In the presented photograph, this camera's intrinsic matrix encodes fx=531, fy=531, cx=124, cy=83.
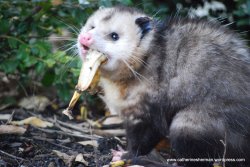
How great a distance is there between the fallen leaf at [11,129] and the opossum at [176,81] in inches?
30.4

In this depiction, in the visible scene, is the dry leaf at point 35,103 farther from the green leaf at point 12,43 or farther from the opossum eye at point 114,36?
the opossum eye at point 114,36

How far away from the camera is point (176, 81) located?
4121 millimetres

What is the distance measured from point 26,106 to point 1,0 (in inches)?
Answer: 47.2

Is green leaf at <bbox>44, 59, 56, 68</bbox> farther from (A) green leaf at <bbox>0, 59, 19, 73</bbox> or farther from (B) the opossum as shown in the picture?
(B) the opossum

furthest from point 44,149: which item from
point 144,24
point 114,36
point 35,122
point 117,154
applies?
point 144,24

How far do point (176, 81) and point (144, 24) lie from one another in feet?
1.90

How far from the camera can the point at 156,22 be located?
4.46 m

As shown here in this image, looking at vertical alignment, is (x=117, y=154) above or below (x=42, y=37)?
below

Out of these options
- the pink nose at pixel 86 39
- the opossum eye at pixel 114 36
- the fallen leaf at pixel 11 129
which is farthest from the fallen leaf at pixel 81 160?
the opossum eye at pixel 114 36

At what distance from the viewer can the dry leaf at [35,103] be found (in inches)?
219

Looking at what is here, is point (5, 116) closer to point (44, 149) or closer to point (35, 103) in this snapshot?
point (35, 103)

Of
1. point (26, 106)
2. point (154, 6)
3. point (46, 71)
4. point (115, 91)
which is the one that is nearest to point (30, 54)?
point (46, 71)

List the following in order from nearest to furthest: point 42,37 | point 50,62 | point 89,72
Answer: point 89,72 < point 50,62 < point 42,37

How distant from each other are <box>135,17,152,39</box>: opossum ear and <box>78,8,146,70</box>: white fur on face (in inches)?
1.4
